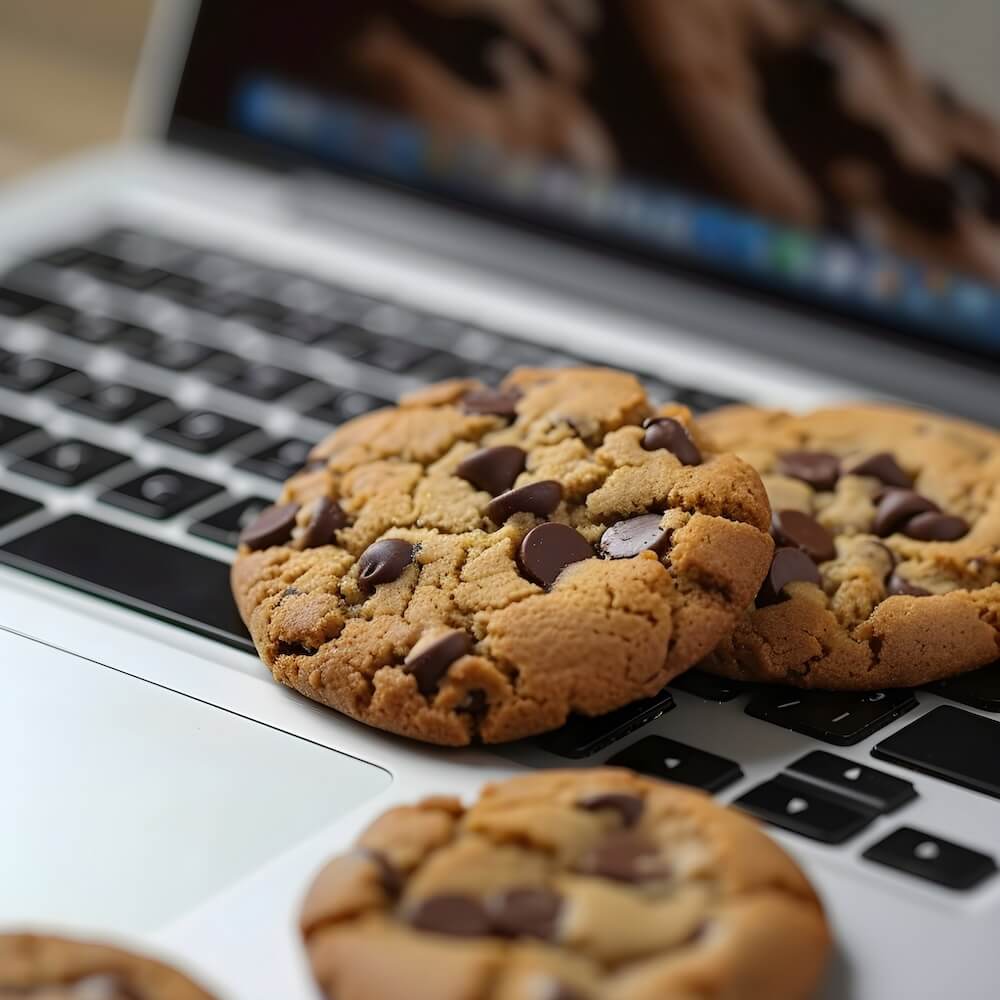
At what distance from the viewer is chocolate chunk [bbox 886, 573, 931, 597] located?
2.83ft

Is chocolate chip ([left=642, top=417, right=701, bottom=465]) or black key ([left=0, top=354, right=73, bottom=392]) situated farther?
black key ([left=0, top=354, right=73, bottom=392])

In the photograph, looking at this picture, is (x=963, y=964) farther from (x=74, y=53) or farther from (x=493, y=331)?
(x=74, y=53)

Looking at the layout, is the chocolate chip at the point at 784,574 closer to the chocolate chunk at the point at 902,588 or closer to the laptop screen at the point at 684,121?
the chocolate chunk at the point at 902,588

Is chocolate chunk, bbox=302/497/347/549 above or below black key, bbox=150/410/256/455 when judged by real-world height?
above

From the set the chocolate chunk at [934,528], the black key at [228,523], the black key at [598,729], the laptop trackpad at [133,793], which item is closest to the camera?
the laptop trackpad at [133,793]

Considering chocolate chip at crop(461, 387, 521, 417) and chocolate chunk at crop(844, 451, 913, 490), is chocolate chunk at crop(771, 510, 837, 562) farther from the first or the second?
chocolate chip at crop(461, 387, 521, 417)

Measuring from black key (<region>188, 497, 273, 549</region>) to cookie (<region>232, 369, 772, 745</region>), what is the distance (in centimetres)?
7

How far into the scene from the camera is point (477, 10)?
145 centimetres

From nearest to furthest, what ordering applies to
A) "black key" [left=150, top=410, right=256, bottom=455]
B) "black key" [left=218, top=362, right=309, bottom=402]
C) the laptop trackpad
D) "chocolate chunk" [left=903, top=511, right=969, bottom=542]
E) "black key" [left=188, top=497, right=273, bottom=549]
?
the laptop trackpad
"chocolate chunk" [left=903, top=511, right=969, bottom=542]
"black key" [left=188, top=497, right=273, bottom=549]
"black key" [left=150, top=410, right=256, bottom=455]
"black key" [left=218, top=362, right=309, bottom=402]

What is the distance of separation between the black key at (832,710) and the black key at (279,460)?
41cm

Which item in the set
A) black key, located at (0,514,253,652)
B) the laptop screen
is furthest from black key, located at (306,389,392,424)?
the laptop screen

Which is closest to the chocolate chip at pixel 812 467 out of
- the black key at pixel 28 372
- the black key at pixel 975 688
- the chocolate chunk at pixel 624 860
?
the black key at pixel 975 688

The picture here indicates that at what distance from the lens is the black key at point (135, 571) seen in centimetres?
93

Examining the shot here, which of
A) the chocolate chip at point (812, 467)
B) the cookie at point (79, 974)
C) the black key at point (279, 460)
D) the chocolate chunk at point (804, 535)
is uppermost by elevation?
the chocolate chip at point (812, 467)
